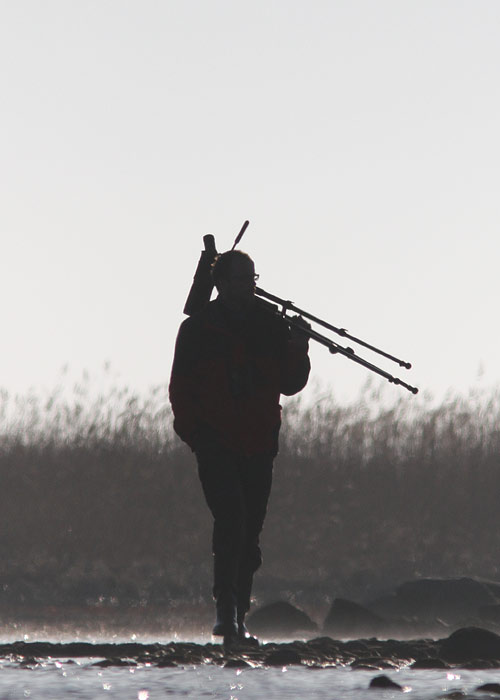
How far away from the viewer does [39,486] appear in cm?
1577

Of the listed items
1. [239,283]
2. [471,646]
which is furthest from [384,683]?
[239,283]

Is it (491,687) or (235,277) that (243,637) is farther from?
(491,687)

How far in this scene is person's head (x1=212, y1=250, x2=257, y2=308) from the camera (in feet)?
25.9

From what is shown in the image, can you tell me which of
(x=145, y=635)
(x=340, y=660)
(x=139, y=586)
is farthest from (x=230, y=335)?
(x=139, y=586)

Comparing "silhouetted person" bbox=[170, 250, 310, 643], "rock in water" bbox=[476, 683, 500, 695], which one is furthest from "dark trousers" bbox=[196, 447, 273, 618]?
"rock in water" bbox=[476, 683, 500, 695]

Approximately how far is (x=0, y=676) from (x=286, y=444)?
31.9 feet

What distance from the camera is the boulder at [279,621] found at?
33.9 ft

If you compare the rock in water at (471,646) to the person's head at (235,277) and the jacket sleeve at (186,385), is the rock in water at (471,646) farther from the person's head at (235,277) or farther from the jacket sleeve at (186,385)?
the person's head at (235,277)

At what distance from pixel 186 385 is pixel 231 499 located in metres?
0.62

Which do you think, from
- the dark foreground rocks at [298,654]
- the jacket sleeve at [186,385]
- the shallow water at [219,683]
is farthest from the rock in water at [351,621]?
the shallow water at [219,683]

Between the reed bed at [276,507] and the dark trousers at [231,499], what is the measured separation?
4.83m

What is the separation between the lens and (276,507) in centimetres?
1559

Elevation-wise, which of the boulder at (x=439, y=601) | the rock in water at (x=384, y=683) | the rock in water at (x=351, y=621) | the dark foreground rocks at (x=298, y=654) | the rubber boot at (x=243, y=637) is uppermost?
the boulder at (x=439, y=601)

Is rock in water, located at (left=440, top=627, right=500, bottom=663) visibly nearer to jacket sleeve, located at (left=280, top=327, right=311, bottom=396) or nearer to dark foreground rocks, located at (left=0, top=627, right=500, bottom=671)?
→ dark foreground rocks, located at (left=0, top=627, right=500, bottom=671)
